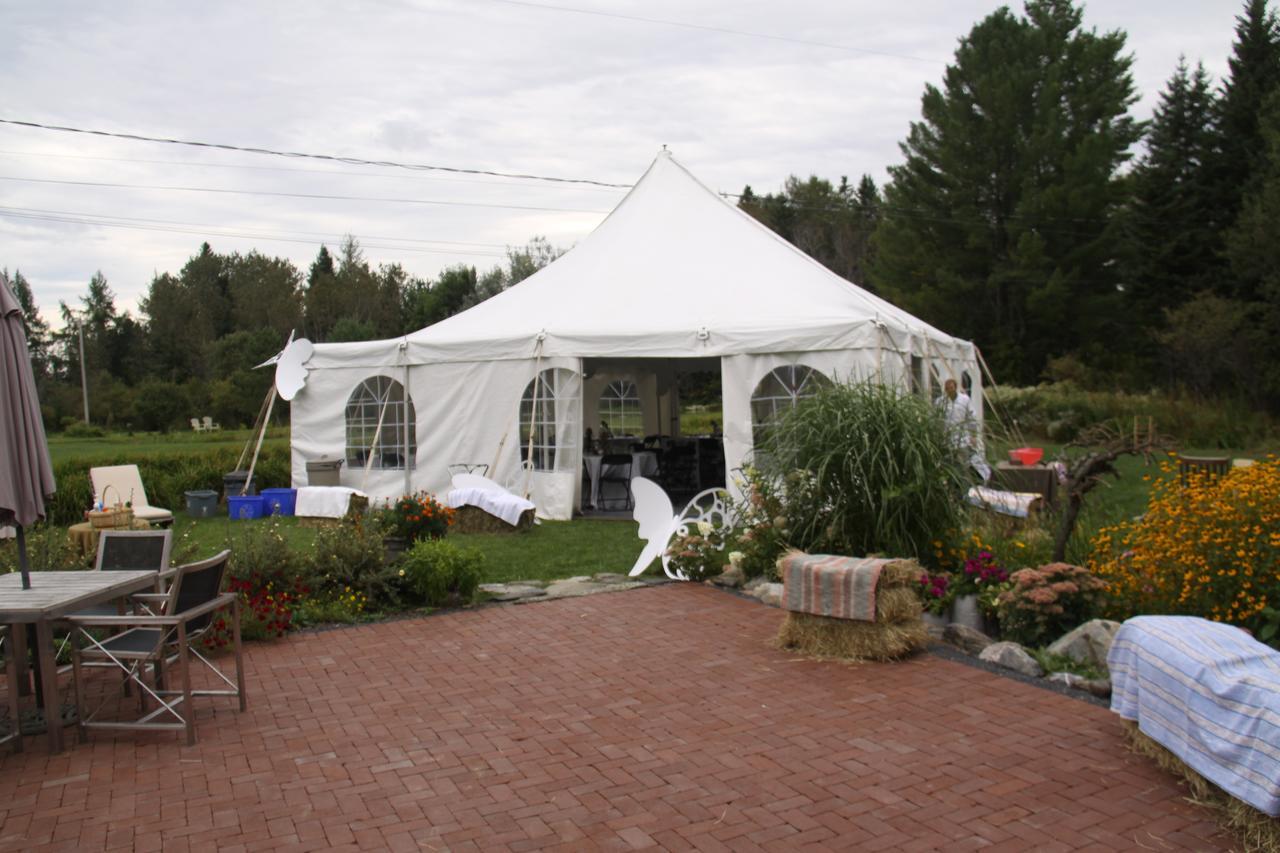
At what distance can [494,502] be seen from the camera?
10.6 metres

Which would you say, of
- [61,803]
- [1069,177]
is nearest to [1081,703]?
[61,803]

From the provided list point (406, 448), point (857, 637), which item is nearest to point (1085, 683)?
point (857, 637)

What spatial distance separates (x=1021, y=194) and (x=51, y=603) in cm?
2887

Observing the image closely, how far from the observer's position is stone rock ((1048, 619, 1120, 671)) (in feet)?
16.4

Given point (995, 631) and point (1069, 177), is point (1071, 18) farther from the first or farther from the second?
point (995, 631)

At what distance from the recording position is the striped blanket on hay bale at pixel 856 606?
17.6 feet

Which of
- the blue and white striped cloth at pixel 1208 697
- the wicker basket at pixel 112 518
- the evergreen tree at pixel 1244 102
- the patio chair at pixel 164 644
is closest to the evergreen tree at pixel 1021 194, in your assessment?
the evergreen tree at pixel 1244 102

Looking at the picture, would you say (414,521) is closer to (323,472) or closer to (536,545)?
(536,545)

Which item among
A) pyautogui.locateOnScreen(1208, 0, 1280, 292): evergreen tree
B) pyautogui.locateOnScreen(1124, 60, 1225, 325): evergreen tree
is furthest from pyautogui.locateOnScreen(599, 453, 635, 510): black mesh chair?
pyautogui.locateOnScreen(1208, 0, 1280, 292): evergreen tree

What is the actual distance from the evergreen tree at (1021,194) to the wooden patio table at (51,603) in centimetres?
2682

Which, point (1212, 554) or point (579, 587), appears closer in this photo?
point (1212, 554)

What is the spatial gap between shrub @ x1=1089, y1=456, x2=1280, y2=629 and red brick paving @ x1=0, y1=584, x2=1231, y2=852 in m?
0.93

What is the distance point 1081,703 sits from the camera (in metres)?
4.62

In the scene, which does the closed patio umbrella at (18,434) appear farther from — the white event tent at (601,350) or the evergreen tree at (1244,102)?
the evergreen tree at (1244,102)
